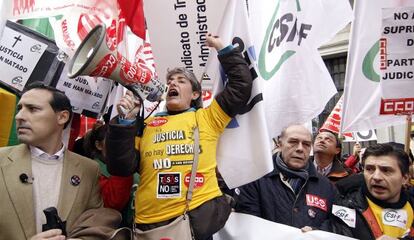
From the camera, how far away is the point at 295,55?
371 cm

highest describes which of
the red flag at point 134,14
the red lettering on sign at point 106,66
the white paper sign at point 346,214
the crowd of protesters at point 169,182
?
the red flag at point 134,14

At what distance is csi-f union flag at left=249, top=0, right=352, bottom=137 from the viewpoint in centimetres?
363

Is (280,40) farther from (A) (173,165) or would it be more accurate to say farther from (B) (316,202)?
(A) (173,165)

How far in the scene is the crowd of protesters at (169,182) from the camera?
2.44 metres

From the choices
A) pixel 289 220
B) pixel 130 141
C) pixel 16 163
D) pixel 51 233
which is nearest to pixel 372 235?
pixel 289 220

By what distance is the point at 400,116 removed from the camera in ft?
12.0

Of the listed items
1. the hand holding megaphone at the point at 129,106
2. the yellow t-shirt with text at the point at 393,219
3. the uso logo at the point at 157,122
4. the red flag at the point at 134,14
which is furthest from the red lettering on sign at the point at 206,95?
the yellow t-shirt with text at the point at 393,219

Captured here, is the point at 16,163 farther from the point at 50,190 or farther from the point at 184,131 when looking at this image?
the point at 184,131

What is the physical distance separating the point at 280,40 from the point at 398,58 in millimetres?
922

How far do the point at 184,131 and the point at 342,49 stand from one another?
482 inches

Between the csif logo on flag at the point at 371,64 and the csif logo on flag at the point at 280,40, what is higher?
the csif logo on flag at the point at 280,40

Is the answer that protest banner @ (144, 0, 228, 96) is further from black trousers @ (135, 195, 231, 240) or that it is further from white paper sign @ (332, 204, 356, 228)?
white paper sign @ (332, 204, 356, 228)

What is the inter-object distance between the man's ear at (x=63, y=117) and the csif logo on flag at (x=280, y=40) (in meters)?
1.68

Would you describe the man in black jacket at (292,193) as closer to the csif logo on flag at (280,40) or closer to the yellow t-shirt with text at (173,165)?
the yellow t-shirt with text at (173,165)
